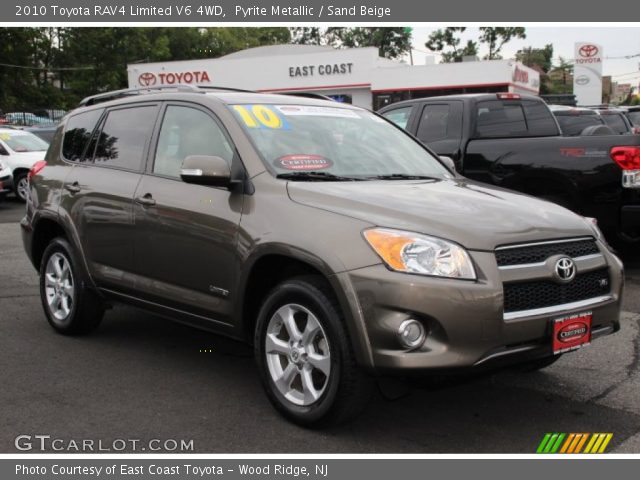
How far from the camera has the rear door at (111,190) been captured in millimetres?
5133

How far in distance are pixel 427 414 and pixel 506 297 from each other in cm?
101

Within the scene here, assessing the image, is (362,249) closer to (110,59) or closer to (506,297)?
(506,297)

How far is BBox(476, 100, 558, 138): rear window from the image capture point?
8.94m

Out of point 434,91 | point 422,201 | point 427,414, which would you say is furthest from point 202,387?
point 434,91

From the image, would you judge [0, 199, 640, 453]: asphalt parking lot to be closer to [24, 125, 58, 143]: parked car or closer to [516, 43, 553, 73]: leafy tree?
[24, 125, 58, 143]: parked car

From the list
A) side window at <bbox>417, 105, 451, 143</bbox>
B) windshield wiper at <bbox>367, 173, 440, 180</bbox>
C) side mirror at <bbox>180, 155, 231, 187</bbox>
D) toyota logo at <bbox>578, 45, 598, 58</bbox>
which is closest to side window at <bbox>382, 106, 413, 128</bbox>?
side window at <bbox>417, 105, 451, 143</bbox>

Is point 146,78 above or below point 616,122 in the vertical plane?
above

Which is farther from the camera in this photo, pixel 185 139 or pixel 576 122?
pixel 576 122

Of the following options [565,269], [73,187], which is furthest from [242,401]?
[73,187]

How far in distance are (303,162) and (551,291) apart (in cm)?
160

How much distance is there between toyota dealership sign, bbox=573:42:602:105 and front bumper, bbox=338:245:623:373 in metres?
38.0

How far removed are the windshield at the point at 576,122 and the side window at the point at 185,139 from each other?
9293 mm

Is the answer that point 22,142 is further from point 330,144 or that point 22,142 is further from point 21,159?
point 330,144

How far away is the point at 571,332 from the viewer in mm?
3781
